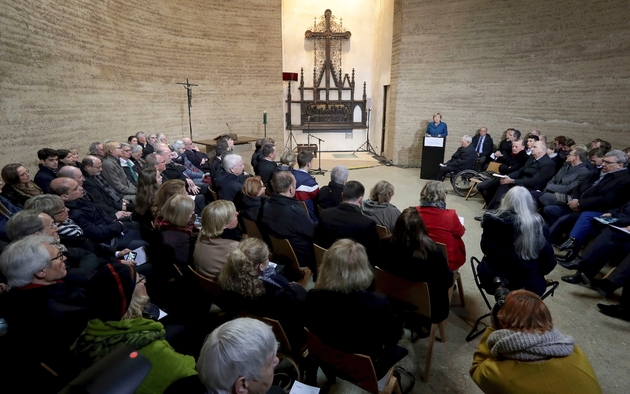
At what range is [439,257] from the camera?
2.23 m

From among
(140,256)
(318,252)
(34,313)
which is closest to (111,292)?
(34,313)

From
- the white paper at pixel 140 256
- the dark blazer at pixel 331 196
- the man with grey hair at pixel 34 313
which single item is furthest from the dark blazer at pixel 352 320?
the dark blazer at pixel 331 196

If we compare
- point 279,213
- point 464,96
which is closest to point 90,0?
point 279,213

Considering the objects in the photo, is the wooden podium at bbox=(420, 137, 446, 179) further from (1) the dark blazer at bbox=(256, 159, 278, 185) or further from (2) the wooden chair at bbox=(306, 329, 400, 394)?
(2) the wooden chair at bbox=(306, 329, 400, 394)

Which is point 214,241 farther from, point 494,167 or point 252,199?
point 494,167

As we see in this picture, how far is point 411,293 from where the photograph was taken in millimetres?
2277

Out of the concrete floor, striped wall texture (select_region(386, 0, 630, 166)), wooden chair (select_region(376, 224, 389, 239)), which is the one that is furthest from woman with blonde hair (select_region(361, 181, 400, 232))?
striped wall texture (select_region(386, 0, 630, 166))

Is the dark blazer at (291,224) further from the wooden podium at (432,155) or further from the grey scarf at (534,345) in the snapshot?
the wooden podium at (432,155)

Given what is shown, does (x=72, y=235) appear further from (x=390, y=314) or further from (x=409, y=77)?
(x=409, y=77)

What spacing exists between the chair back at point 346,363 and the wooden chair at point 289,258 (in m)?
1.14

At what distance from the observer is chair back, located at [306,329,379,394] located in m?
1.63

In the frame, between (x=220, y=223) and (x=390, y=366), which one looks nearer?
(x=390, y=366)

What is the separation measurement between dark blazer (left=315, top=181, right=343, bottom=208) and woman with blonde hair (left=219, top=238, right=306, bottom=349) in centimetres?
186

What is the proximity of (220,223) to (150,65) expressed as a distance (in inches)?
271
